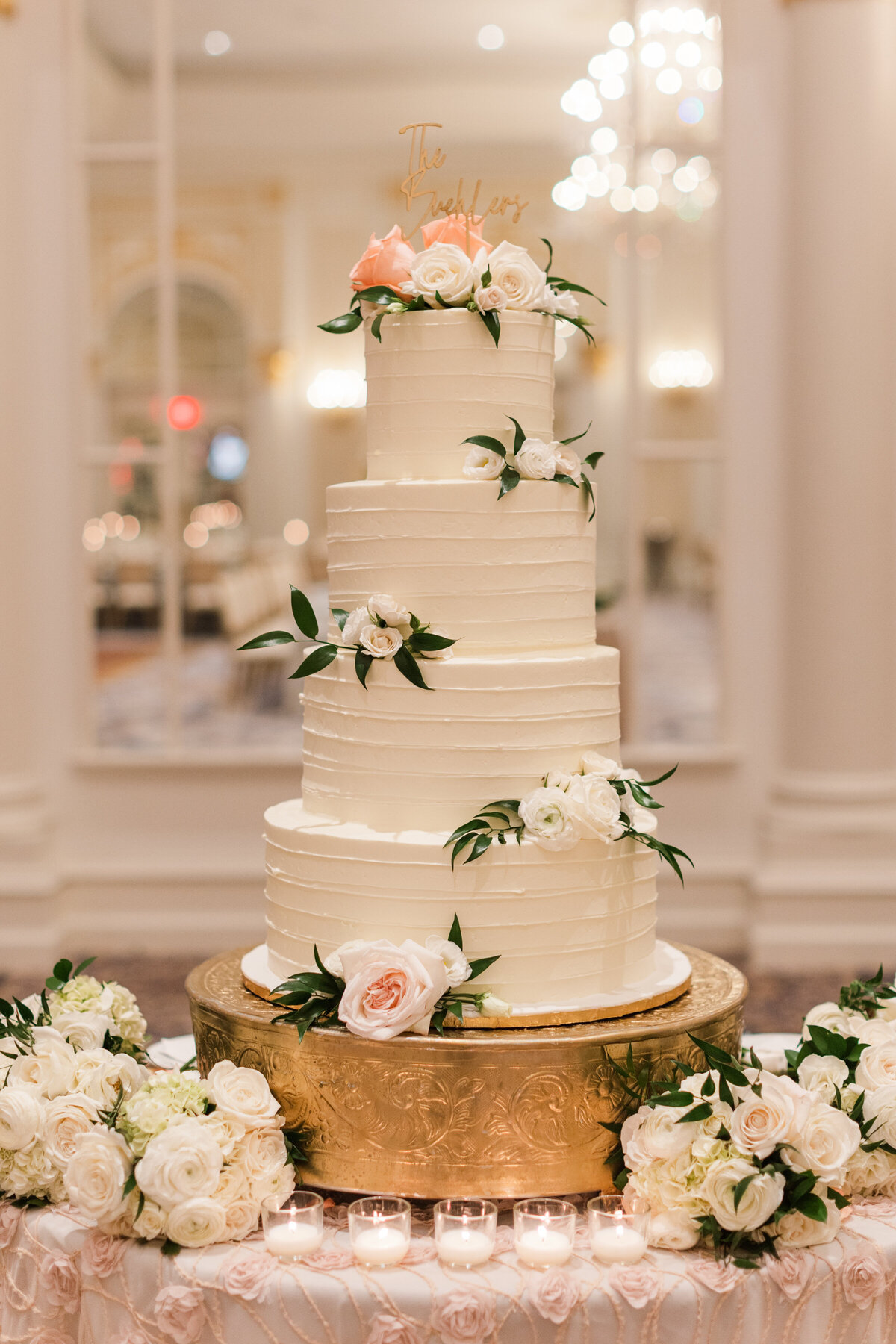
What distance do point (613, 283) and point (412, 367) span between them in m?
16.5

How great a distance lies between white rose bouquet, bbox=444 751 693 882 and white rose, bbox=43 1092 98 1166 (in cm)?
70

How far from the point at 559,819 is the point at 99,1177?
2.90ft

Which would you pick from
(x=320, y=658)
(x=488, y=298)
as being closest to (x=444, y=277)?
(x=488, y=298)

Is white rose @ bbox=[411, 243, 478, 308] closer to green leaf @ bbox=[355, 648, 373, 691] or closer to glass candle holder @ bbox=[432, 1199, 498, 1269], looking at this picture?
green leaf @ bbox=[355, 648, 373, 691]

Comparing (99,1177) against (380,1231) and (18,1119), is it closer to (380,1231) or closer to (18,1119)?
(18,1119)

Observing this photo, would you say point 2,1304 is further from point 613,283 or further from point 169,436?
point 613,283

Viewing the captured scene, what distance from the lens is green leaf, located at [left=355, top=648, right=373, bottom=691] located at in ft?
7.84

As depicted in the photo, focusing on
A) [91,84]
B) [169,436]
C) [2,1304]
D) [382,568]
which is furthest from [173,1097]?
[91,84]

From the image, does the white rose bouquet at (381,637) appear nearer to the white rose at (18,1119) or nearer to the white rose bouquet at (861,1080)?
the white rose at (18,1119)

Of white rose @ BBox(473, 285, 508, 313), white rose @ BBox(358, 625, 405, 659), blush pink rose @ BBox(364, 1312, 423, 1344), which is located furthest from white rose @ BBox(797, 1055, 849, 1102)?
white rose @ BBox(473, 285, 508, 313)

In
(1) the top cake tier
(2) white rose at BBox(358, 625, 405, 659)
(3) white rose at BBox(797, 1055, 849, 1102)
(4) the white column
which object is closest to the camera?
(3) white rose at BBox(797, 1055, 849, 1102)

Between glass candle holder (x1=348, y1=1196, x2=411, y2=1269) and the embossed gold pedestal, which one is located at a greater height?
the embossed gold pedestal

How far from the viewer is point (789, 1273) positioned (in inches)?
78.8

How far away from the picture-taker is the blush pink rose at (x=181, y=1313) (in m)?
1.99
